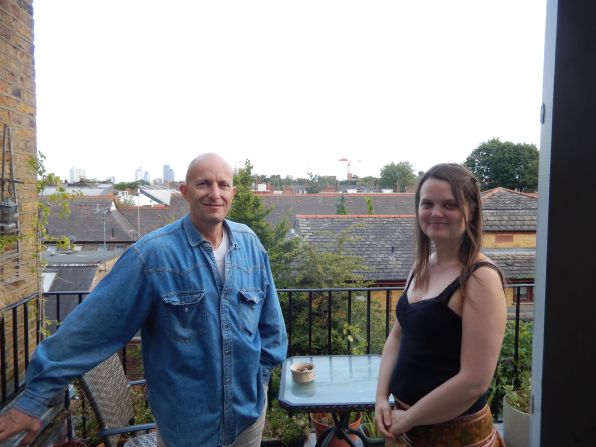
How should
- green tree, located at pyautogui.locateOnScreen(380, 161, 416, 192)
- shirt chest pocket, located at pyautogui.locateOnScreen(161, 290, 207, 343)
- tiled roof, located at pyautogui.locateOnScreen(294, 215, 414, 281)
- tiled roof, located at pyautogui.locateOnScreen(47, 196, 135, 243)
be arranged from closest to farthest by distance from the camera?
shirt chest pocket, located at pyautogui.locateOnScreen(161, 290, 207, 343), tiled roof, located at pyautogui.locateOnScreen(294, 215, 414, 281), tiled roof, located at pyautogui.locateOnScreen(47, 196, 135, 243), green tree, located at pyautogui.locateOnScreen(380, 161, 416, 192)

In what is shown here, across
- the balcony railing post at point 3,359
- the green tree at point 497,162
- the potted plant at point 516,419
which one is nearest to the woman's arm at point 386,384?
the potted plant at point 516,419

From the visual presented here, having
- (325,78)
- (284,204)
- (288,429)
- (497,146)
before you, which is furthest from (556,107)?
(284,204)

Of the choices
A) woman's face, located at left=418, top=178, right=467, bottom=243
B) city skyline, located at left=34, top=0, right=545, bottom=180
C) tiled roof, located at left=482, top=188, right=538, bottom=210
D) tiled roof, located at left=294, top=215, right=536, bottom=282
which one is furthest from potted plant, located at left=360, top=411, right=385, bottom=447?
tiled roof, located at left=482, top=188, right=538, bottom=210

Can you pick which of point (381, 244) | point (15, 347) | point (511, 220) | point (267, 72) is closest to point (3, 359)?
point (15, 347)

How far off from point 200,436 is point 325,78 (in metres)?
14.3

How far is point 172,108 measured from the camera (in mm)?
11844

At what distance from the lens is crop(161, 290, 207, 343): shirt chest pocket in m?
1.36

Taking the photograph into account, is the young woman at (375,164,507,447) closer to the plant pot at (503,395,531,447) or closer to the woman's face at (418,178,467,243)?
the woman's face at (418,178,467,243)

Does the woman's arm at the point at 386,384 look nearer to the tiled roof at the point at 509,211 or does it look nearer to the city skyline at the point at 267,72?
the city skyline at the point at 267,72

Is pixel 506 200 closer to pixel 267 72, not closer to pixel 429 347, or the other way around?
pixel 267 72

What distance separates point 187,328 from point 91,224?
19.8 m

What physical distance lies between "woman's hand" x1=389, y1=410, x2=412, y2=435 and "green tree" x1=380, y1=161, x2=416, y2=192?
113 ft

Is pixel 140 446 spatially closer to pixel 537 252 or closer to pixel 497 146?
pixel 537 252

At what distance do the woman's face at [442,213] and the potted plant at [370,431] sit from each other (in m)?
1.48
